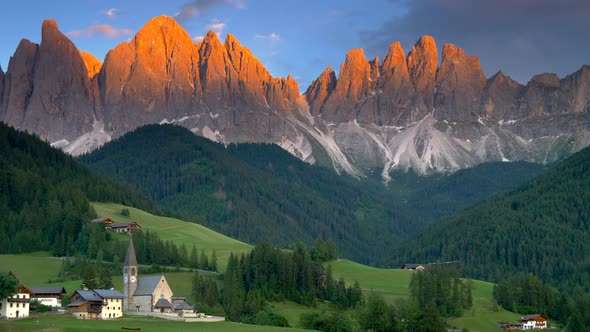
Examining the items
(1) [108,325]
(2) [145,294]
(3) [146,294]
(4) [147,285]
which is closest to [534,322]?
(4) [147,285]

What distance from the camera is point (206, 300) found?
16538 centimetres

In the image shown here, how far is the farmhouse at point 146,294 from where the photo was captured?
146625 millimetres

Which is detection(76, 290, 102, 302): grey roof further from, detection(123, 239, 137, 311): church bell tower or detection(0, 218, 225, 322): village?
detection(123, 239, 137, 311): church bell tower

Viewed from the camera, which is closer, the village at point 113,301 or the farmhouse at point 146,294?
the village at point 113,301

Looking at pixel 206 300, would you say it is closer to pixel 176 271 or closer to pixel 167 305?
pixel 167 305

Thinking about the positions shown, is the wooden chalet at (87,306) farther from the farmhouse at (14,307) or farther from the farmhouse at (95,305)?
the farmhouse at (14,307)

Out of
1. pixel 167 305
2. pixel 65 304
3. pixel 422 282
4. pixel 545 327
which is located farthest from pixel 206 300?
pixel 545 327

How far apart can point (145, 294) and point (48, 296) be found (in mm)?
13360

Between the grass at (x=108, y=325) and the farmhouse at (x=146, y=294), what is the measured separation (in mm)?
10505

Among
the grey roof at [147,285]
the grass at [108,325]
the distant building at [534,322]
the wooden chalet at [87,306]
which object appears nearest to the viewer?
the grass at [108,325]

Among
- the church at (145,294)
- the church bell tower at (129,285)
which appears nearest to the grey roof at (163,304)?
the church at (145,294)

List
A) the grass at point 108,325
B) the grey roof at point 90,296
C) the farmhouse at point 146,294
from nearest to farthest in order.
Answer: the grass at point 108,325 < the grey roof at point 90,296 < the farmhouse at point 146,294

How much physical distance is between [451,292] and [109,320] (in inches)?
3136

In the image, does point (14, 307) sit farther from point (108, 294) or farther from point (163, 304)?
point (163, 304)
